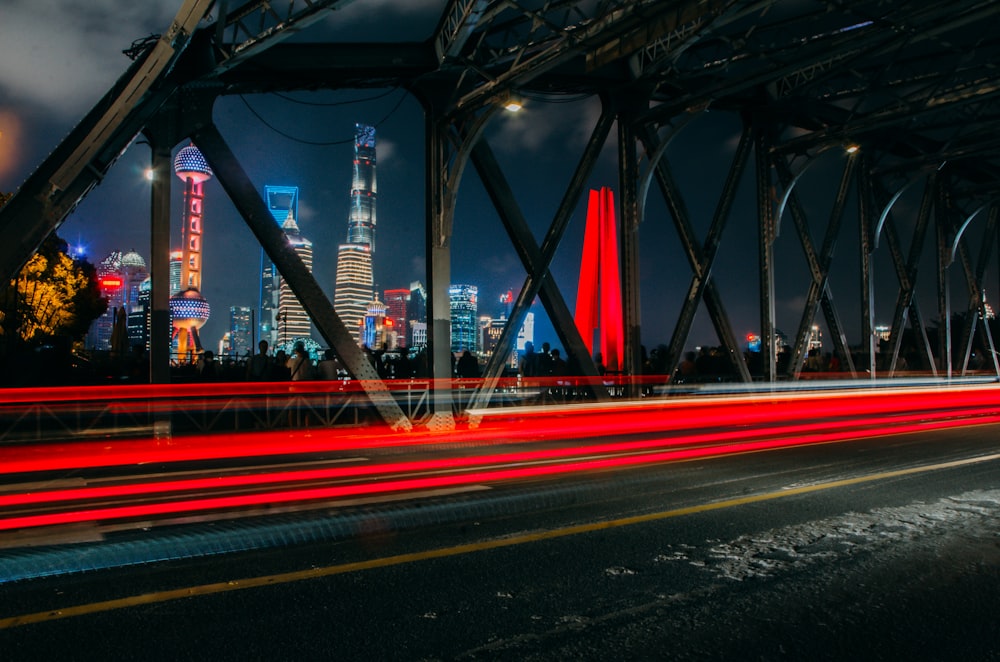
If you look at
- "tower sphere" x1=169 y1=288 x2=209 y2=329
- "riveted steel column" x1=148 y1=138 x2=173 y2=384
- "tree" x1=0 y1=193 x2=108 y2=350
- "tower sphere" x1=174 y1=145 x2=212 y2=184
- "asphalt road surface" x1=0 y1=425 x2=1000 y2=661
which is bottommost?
"asphalt road surface" x1=0 y1=425 x2=1000 y2=661

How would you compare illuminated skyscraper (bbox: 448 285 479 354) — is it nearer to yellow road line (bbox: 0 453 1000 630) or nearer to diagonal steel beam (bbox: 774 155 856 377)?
diagonal steel beam (bbox: 774 155 856 377)

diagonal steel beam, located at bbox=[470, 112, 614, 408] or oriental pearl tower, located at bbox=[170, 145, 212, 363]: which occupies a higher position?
oriental pearl tower, located at bbox=[170, 145, 212, 363]

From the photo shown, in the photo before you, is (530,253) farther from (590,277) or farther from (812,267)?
(812,267)

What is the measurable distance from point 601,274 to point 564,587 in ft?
62.0

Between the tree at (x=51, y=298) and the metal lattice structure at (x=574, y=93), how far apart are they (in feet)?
107

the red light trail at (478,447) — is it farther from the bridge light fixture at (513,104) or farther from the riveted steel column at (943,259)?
the riveted steel column at (943,259)

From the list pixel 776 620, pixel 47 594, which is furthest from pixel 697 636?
pixel 47 594

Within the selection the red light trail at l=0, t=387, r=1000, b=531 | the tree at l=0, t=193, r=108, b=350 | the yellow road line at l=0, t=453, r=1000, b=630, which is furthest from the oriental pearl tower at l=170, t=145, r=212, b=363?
the yellow road line at l=0, t=453, r=1000, b=630

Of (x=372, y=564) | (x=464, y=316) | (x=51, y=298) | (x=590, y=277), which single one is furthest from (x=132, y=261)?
(x=372, y=564)

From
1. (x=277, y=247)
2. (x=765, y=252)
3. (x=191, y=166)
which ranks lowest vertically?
(x=277, y=247)

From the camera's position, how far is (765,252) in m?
22.2

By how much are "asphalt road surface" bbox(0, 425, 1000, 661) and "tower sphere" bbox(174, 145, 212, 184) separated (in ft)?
448

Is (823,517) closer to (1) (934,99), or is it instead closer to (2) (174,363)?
(1) (934,99)

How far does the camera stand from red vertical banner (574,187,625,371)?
68.2 feet
